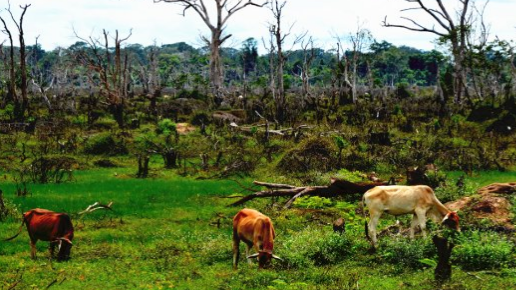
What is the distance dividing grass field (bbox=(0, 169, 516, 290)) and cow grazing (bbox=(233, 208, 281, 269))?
1.11 ft

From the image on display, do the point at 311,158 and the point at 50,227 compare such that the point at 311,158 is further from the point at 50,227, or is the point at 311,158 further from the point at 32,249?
the point at 32,249

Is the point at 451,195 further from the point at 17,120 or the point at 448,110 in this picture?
the point at 17,120

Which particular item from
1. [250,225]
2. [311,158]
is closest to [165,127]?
[311,158]

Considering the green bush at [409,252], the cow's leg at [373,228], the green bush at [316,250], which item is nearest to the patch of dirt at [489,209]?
the green bush at [409,252]

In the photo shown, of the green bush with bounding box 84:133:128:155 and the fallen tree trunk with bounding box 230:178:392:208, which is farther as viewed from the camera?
the green bush with bounding box 84:133:128:155

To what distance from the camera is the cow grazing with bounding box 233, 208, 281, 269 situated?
11.8 meters

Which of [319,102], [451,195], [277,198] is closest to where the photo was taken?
[451,195]

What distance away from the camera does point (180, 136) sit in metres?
35.8

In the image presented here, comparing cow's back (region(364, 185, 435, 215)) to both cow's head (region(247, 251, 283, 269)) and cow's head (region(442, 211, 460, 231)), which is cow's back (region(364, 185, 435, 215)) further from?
cow's head (region(247, 251, 283, 269))

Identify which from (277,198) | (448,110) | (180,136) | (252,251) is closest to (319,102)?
(448,110)

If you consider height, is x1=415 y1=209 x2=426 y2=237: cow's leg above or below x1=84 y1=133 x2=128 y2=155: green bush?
above

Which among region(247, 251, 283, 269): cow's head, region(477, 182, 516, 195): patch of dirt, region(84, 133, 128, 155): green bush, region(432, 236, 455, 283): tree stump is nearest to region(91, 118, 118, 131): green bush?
region(84, 133, 128, 155): green bush

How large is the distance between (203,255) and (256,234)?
2.16 meters

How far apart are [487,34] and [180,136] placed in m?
47.0
